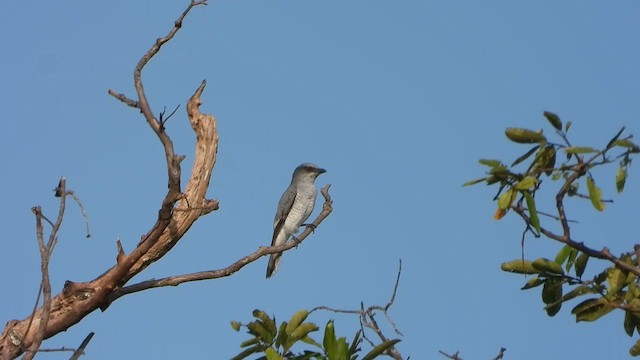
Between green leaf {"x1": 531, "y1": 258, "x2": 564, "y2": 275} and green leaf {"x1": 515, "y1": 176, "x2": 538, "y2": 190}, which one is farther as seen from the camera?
green leaf {"x1": 531, "y1": 258, "x2": 564, "y2": 275}

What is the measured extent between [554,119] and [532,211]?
37 centimetres

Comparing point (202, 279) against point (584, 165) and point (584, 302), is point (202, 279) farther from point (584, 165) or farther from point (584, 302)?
point (584, 165)

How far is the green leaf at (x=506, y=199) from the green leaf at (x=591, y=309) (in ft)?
2.52

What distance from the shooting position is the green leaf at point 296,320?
5.20m

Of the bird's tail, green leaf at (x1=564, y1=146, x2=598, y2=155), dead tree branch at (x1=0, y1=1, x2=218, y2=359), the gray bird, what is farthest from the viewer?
the gray bird

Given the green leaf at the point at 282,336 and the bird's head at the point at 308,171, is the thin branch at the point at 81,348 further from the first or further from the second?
the bird's head at the point at 308,171

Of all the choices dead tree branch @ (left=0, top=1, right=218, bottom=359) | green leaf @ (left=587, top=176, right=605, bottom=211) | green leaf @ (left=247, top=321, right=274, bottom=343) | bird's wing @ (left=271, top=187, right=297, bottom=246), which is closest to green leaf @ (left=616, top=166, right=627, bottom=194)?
green leaf @ (left=587, top=176, right=605, bottom=211)

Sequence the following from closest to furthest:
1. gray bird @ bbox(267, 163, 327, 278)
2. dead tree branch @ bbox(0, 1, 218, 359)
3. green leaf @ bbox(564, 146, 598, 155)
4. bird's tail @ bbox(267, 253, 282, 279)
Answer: green leaf @ bbox(564, 146, 598, 155) → dead tree branch @ bbox(0, 1, 218, 359) → bird's tail @ bbox(267, 253, 282, 279) → gray bird @ bbox(267, 163, 327, 278)

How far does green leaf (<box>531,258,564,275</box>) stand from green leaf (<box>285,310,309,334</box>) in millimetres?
1369

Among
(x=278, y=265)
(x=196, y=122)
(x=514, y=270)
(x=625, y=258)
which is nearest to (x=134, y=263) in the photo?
(x=196, y=122)

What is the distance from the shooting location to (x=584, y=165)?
3908mm

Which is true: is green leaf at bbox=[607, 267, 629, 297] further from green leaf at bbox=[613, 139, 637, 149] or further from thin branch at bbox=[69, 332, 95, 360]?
thin branch at bbox=[69, 332, 95, 360]

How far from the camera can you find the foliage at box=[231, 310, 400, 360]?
16.1ft

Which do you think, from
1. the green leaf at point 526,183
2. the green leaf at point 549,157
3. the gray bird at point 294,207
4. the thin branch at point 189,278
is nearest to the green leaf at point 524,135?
the green leaf at point 549,157
